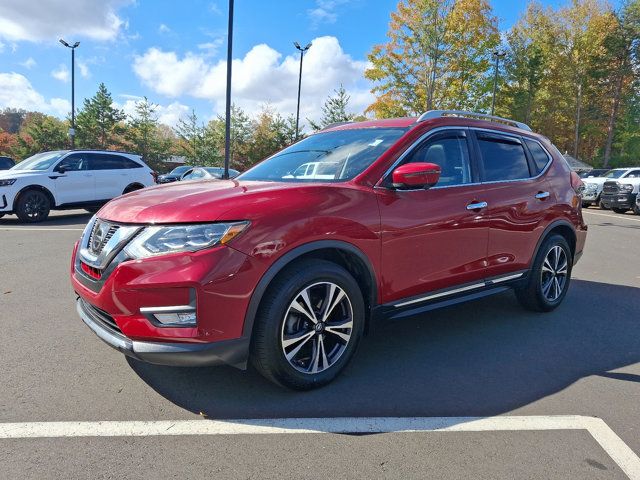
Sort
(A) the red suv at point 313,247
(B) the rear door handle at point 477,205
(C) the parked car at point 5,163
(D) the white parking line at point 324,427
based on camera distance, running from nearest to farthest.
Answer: (D) the white parking line at point 324,427 → (A) the red suv at point 313,247 → (B) the rear door handle at point 477,205 → (C) the parked car at point 5,163

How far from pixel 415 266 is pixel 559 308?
259 cm

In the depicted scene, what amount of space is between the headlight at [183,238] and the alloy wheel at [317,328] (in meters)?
0.58

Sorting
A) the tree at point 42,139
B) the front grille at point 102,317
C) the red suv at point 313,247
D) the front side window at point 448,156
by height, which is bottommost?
the front grille at point 102,317

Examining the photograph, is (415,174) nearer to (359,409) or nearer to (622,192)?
(359,409)

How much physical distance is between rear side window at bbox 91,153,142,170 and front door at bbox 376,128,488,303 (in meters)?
11.1

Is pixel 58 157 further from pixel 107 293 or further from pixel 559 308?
pixel 559 308

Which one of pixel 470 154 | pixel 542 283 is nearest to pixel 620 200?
pixel 542 283

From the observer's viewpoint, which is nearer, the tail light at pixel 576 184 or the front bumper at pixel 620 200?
the tail light at pixel 576 184

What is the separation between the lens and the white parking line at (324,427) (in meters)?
2.44

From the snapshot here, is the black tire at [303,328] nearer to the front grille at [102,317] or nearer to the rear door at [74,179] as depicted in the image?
the front grille at [102,317]

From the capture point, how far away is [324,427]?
2.57 metres

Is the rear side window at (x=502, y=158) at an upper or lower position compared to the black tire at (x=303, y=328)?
upper

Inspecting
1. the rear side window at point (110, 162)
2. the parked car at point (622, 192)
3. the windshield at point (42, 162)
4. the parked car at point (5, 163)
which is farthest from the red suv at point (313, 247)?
Answer: the parked car at point (5, 163)

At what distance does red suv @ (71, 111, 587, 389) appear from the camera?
2.54 m
